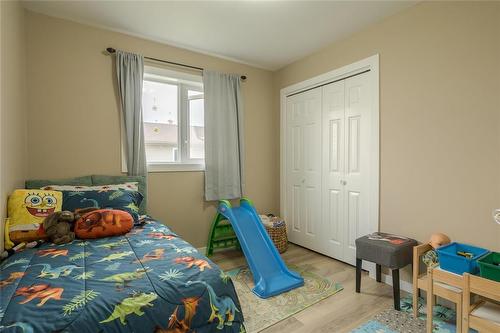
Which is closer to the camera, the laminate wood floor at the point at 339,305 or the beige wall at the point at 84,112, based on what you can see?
the laminate wood floor at the point at 339,305

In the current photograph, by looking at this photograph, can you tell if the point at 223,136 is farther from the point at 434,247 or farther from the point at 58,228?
the point at 434,247

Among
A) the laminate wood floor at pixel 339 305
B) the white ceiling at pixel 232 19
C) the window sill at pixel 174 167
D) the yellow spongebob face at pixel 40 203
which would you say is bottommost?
the laminate wood floor at pixel 339 305

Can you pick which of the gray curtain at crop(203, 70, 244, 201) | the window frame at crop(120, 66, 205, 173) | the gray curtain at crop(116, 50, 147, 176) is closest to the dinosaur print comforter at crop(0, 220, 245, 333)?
Result: the gray curtain at crop(116, 50, 147, 176)

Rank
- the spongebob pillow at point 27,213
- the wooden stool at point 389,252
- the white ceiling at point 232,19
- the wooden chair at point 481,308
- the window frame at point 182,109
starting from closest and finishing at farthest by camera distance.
Result: 1. the wooden chair at point 481,308
2. the spongebob pillow at point 27,213
3. the wooden stool at point 389,252
4. the white ceiling at point 232,19
5. the window frame at point 182,109

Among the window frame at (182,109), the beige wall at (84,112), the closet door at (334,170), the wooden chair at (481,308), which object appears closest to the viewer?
the wooden chair at (481,308)

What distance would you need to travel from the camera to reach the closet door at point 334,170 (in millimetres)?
2949

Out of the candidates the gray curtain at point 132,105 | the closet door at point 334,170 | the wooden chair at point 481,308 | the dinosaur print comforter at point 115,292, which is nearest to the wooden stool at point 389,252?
the wooden chair at point 481,308

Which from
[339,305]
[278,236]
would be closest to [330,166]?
[278,236]

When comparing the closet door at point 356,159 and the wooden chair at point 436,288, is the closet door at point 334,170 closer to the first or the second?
the closet door at point 356,159

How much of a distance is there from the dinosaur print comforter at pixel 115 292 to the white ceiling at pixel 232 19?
2.09 metres

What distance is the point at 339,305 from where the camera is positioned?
213cm

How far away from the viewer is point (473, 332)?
1745 millimetres

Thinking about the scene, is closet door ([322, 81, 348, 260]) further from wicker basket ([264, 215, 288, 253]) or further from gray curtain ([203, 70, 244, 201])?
gray curtain ([203, 70, 244, 201])

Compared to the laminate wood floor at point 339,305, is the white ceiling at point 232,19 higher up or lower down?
higher up
